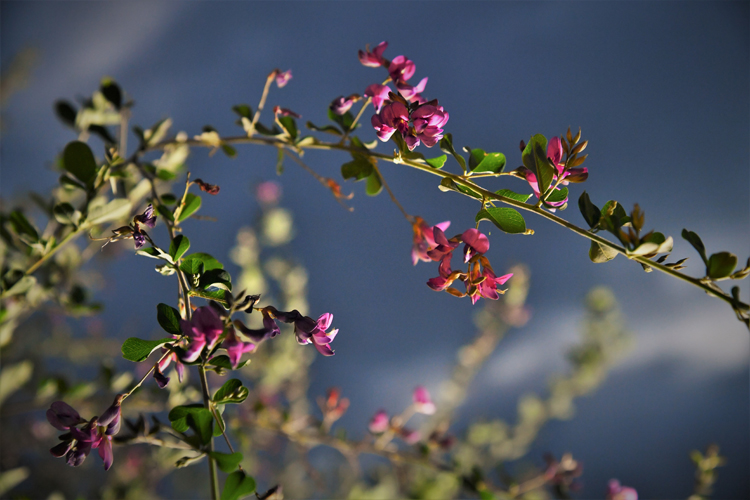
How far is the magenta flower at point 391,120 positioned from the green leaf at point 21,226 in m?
0.34

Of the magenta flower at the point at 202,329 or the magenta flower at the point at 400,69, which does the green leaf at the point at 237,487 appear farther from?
the magenta flower at the point at 400,69

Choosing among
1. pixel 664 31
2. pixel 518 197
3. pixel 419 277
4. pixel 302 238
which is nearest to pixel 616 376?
pixel 419 277

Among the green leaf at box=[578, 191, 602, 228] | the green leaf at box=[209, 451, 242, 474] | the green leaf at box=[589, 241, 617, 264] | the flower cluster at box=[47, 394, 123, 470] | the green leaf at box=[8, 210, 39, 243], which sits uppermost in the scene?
the green leaf at box=[8, 210, 39, 243]

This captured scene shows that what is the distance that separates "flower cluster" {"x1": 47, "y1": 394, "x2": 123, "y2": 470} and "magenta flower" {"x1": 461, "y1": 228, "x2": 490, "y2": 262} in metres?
0.25

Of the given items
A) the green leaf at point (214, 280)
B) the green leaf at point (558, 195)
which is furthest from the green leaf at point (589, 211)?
the green leaf at point (214, 280)

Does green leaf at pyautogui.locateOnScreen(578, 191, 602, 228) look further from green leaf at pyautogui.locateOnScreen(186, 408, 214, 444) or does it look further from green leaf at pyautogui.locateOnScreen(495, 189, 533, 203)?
green leaf at pyautogui.locateOnScreen(186, 408, 214, 444)

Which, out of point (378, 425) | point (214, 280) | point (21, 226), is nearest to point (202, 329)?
point (214, 280)

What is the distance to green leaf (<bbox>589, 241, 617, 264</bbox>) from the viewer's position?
0.29m

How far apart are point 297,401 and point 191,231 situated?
2.31 ft

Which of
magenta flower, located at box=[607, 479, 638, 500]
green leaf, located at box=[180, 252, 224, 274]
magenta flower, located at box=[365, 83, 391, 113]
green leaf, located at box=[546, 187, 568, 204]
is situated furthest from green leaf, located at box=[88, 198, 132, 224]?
magenta flower, located at box=[607, 479, 638, 500]

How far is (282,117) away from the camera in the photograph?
371 millimetres

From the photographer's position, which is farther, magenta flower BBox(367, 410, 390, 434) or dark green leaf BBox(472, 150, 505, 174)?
magenta flower BBox(367, 410, 390, 434)

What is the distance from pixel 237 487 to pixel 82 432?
0.11m

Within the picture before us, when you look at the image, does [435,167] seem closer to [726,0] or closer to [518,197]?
[518,197]
